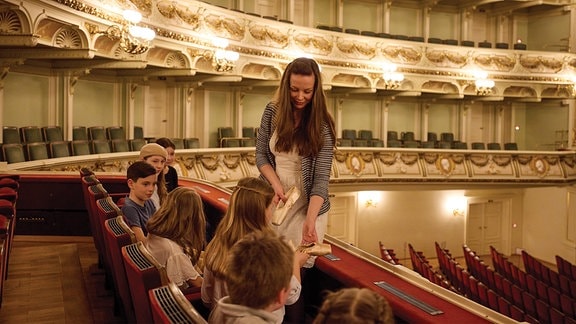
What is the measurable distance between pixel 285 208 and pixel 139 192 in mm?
1566

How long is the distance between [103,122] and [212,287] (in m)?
10.7

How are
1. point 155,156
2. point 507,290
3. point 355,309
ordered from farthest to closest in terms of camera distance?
point 507,290 → point 155,156 → point 355,309

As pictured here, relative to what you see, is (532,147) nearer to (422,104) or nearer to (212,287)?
(422,104)

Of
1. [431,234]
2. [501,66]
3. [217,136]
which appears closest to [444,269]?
[431,234]

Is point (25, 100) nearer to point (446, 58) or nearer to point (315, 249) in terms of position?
point (315, 249)

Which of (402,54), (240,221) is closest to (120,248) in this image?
(240,221)

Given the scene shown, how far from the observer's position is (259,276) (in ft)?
5.66

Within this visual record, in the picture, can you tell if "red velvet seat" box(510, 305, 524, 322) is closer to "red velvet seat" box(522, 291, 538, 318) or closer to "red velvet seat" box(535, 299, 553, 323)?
"red velvet seat" box(535, 299, 553, 323)

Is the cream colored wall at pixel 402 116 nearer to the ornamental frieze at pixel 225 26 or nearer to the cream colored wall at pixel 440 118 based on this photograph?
the cream colored wall at pixel 440 118

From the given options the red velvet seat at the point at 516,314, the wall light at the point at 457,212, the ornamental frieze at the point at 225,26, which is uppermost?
the ornamental frieze at the point at 225,26

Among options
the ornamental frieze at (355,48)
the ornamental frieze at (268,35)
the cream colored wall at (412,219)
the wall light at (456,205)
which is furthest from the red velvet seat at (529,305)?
the ornamental frieze at (355,48)

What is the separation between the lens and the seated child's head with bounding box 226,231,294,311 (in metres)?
1.72

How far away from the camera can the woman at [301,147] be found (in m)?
2.46

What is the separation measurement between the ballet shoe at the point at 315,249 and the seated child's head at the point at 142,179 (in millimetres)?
1582
